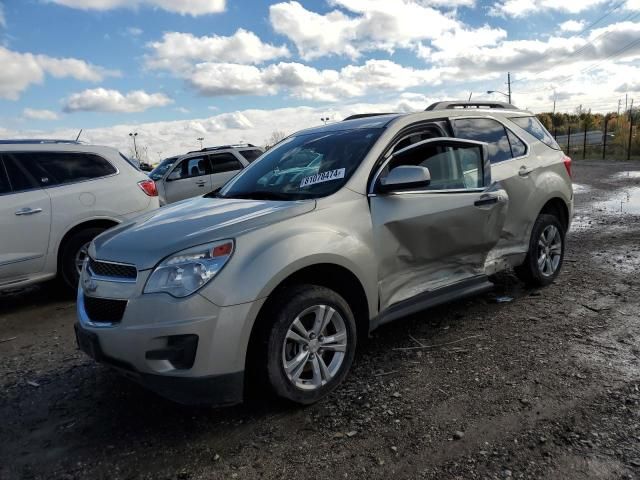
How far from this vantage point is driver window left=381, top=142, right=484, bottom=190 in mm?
3980

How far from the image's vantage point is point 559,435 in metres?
2.77

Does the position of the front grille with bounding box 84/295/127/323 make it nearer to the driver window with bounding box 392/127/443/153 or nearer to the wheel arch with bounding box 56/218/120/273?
the driver window with bounding box 392/127/443/153

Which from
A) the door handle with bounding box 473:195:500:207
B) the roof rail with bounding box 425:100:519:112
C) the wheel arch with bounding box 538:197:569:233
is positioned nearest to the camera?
the door handle with bounding box 473:195:500:207

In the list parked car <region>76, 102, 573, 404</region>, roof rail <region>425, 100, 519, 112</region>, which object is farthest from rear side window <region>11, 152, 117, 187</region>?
roof rail <region>425, 100, 519, 112</region>

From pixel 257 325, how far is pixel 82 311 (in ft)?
3.74

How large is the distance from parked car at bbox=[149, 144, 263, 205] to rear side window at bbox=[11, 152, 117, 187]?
252 inches

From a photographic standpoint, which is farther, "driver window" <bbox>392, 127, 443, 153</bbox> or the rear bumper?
"driver window" <bbox>392, 127, 443, 153</bbox>

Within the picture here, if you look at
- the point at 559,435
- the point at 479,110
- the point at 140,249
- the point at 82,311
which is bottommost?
the point at 559,435

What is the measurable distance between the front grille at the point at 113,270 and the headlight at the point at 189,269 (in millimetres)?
175

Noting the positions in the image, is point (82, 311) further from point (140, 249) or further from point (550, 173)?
point (550, 173)

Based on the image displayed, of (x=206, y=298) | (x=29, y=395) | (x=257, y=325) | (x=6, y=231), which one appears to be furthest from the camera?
(x=6, y=231)

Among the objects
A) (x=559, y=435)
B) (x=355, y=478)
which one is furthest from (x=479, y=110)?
(x=355, y=478)

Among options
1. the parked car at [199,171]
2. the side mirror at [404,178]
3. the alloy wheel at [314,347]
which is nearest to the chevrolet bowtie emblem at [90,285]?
the alloy wheel at [314,347]

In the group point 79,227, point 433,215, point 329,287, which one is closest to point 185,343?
point 329,287
